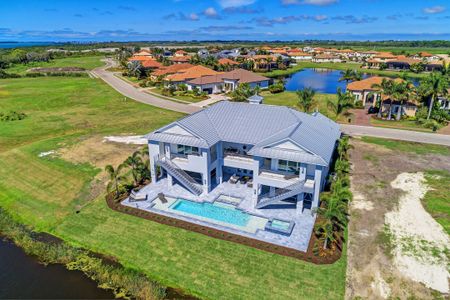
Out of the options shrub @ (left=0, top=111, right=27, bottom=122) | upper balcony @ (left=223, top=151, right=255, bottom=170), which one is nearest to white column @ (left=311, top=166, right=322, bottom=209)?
upper balcony @ (left=223, top=151, right=255, bottom=170)

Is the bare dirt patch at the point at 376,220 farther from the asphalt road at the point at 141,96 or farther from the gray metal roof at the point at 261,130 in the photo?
the asphalt road at the point at 141,96

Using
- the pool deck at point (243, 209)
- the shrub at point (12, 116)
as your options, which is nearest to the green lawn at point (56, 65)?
the shrub at point (12, 116)

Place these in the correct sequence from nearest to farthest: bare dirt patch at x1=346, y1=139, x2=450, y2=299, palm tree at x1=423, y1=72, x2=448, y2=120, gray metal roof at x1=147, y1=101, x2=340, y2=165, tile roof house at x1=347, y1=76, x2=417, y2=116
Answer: bare dirt patch at x1=346, y1=139, x2=450, y2=299 → gray metal roof at x1=147, y1=101, x2=340, y2=165 → palm tree at x1=423, y1=72, x2=448, y2=120 → tile roof house at x1=347, y1=76, x2=417, y2=116

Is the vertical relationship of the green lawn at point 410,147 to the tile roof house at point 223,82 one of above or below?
below

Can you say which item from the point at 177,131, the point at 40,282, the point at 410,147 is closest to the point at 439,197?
the point at 410,147

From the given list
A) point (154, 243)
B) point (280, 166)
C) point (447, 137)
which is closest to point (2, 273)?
point (154, 243)

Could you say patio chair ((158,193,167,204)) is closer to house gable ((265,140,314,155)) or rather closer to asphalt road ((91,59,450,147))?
house gable ((265,140,314,155))
